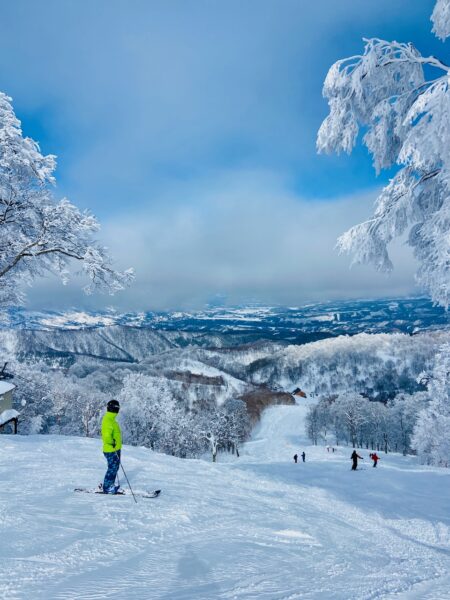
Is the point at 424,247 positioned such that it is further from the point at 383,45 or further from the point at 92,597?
the point at 92,597

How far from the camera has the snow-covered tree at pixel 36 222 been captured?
Answer: 10.0 meters

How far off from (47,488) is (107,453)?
129 centimetres

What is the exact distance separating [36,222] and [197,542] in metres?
10.4

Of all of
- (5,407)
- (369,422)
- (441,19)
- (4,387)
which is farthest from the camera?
(369,422)

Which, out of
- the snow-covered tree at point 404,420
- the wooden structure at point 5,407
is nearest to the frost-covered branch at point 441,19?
the wooden structure at point 5,407

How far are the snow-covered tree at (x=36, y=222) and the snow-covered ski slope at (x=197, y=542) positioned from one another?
20.4 feet

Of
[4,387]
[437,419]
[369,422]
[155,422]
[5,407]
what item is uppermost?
[4,387]

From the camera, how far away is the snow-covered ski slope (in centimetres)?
366

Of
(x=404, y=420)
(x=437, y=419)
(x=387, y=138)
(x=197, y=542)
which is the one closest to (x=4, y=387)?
(x=197, y=542)

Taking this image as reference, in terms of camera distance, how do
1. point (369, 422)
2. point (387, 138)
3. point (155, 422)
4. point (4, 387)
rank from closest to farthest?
point (387, 138) < point (4, 387) < point (155, 422) < point (369, 422)

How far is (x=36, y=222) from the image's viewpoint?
11211 millimetres

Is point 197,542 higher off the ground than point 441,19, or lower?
lower

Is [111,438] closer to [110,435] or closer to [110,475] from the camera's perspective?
[110,435]

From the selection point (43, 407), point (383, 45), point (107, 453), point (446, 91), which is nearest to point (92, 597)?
point (107, 453)
